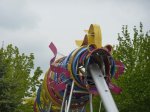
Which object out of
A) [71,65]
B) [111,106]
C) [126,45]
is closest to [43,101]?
[71,65]

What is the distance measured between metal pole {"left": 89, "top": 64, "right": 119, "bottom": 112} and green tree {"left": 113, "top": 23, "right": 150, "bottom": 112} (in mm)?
11546

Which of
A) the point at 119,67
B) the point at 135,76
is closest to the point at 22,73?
the point at 135,76

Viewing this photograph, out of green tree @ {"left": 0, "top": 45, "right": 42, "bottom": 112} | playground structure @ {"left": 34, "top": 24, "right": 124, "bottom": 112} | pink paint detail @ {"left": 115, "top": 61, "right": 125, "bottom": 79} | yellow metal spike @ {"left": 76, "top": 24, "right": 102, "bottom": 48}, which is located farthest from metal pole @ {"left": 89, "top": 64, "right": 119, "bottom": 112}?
green tree @ {"left": 0, "top": 45, "right": 42, "bottom": 112}

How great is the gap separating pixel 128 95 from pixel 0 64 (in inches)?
330

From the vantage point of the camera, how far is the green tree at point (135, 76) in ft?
78.2

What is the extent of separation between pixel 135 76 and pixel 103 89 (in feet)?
42.6

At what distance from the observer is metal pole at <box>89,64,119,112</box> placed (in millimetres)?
10742

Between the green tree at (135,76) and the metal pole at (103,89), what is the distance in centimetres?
1155

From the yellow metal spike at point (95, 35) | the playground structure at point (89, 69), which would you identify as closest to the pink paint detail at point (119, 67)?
the playground structure at point (89, 69)

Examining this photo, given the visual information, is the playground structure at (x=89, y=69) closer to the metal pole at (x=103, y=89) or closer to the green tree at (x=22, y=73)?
the metal pole at (x=103, y=89)

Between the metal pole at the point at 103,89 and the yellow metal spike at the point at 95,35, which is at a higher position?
the yellow metal spike at the point at 95,35

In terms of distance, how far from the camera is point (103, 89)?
11539mm

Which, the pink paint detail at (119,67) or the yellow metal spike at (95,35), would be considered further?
the pink paint detail at (119,67)

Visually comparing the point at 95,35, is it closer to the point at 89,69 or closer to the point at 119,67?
the point at 89,69
